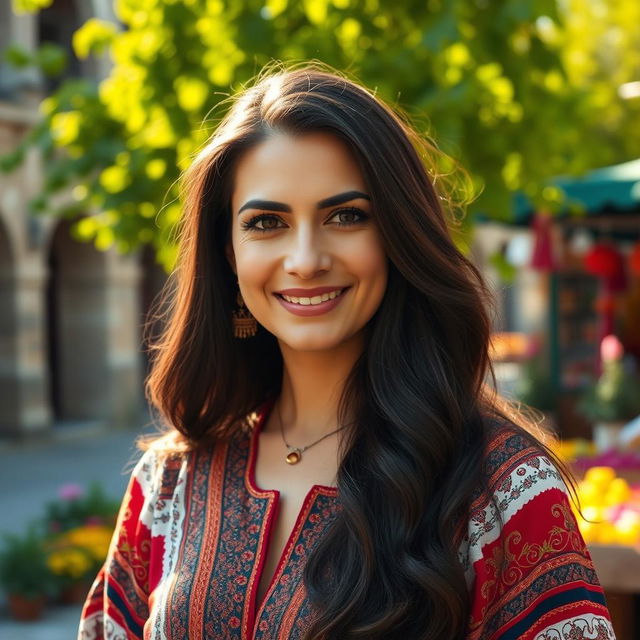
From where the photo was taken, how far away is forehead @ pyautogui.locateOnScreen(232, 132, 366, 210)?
1773mm

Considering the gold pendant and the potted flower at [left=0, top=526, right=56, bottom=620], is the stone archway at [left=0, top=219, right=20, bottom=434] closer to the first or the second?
the potted flower at [left=0, top=526, right=56, bottom=620]

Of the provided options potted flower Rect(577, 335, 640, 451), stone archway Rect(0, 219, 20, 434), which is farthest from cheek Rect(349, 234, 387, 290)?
stone archway Rect(0, 219, 20, 434)

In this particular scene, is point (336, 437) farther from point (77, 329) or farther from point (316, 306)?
point (77, 329)

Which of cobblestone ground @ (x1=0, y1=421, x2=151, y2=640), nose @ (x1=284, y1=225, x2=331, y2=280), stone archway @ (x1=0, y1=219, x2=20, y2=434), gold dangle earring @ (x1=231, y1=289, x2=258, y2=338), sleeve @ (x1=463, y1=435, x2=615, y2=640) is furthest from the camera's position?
stone archway @ (x1=0, y1=219, x2=20, y2=434)

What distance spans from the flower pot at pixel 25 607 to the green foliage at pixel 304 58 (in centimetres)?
256

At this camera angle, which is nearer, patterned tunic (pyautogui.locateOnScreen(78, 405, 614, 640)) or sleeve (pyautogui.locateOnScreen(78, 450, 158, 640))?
patterned tunic (pyautogui.locateOnScreen(78, 405, 614, 640))

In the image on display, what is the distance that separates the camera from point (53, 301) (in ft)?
55.4

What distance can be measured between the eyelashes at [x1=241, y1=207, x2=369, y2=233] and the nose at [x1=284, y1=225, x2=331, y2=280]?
0.05 metres

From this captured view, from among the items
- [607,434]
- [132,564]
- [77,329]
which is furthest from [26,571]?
[77,329]

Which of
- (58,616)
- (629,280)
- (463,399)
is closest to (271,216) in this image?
(463,399)

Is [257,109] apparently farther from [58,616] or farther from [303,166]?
[58,616]

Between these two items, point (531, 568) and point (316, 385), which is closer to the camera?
point (531, 568)

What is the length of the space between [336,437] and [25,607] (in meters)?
5.26

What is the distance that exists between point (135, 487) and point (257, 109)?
0.74 metres
